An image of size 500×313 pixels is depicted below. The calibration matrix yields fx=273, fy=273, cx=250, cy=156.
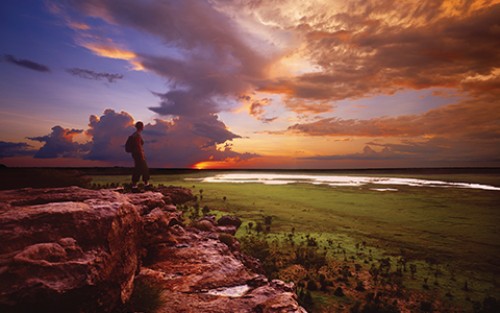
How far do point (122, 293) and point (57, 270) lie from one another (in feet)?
5.48

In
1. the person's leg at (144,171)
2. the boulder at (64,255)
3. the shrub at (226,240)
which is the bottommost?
the shrub at (226,240)

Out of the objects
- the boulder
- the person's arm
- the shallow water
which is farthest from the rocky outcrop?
the shallow water

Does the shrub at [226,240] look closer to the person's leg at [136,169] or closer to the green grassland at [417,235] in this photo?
the green grassland at [417,235]

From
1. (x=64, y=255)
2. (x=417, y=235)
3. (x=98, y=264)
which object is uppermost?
(x=64, y=255)

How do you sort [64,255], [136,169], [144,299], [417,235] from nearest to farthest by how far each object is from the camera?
[64,255] < [144,299] < [136,169] < [417,235]

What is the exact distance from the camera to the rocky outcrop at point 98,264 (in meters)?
4.46

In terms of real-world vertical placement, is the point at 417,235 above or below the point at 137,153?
below

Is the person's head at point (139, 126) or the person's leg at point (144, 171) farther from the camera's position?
the person's leg at point (144, 171)

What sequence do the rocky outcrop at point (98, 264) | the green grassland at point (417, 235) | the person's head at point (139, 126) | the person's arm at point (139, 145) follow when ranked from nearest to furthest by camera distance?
the rocky outcrop at point (98, 264), the green grassland at point (417, 235), the person's head at point (139, 126), the person's arm at point (139, 145)

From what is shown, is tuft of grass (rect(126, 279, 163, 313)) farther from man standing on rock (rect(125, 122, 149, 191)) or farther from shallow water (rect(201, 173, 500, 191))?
shallow water (rect(201, 173, 500, 191))

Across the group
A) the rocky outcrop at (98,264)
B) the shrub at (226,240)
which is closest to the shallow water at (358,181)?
the shrub at (226,240)

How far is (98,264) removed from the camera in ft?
17.3

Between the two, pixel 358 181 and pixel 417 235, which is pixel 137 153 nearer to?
pixel 417 235

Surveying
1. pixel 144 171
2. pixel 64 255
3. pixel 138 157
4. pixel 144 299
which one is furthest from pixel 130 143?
pixel 64 255
